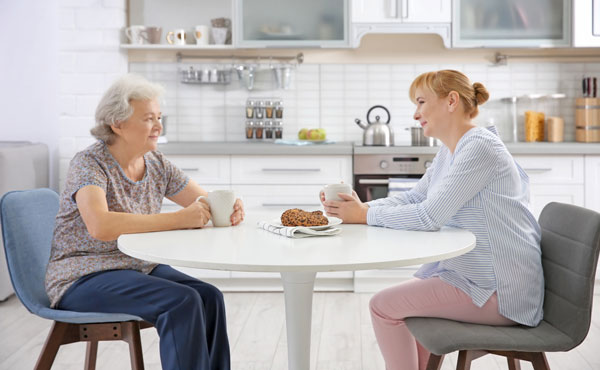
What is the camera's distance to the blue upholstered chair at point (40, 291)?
201 centimetres

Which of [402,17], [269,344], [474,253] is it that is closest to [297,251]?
[474,253]

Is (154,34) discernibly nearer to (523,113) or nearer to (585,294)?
(523,113)

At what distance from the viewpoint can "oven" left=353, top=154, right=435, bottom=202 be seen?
4098mm

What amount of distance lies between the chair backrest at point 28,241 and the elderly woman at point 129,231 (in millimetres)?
48

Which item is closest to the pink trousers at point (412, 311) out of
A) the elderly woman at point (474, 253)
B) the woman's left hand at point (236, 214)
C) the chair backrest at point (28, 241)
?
the elderly woman at point (474, 253)

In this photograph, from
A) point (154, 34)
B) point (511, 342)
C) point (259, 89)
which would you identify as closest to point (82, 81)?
point (154, 34)

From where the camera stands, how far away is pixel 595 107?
4410 millimetres

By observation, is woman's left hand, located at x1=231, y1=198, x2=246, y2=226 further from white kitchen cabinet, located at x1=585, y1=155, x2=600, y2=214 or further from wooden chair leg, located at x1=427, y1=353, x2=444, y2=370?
white kitchen cabinet, located at x1=585, y1=155, x2=600, y2=214

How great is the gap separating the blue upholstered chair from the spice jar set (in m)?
2.58

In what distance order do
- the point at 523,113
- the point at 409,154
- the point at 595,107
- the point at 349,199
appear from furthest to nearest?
the point at 523,113 → the point at 595,107 → the point at 409,154 → the point at 349,199

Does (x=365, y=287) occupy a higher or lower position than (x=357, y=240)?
lower

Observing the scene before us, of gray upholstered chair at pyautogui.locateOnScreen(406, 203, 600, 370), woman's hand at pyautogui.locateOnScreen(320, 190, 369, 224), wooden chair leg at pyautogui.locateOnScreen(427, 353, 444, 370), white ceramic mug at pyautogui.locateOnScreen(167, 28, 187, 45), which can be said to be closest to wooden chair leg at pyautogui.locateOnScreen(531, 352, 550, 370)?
gray upholstered chair at pyautogui.locateOnScreen(406, 203, 600, 370)

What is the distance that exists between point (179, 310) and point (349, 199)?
→ 0.59 metres

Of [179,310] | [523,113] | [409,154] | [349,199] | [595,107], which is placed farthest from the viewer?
[523,113]
